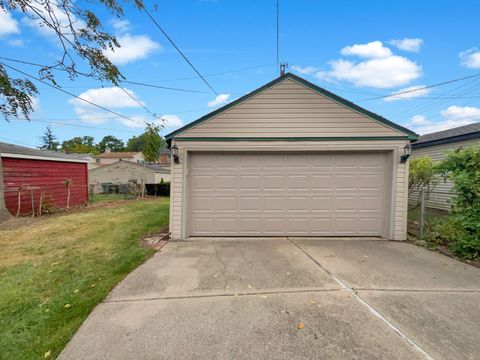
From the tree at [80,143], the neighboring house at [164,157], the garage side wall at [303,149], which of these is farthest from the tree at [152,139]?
the tree at [80,143]

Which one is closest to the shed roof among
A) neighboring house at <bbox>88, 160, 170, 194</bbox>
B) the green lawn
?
the green lawn

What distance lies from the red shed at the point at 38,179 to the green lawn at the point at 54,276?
11.6 feet

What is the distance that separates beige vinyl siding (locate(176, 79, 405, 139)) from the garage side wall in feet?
0.77

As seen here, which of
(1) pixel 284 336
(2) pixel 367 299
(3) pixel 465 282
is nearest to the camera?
(1) pixel 284 336

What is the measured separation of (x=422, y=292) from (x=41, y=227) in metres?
9.53

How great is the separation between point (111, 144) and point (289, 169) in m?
83.1

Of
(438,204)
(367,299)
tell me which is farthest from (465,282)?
(438,204)

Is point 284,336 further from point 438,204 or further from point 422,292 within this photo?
point 438,204

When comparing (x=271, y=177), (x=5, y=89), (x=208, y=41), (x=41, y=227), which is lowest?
(x=41, y=227)

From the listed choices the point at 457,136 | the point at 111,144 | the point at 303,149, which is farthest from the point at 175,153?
the point at 111,144

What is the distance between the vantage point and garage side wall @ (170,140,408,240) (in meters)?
5.80

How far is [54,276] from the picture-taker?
3.94m

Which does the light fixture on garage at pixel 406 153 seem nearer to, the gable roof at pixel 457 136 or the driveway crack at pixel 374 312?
the driveway crack at pixel 374 312

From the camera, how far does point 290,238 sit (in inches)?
235
